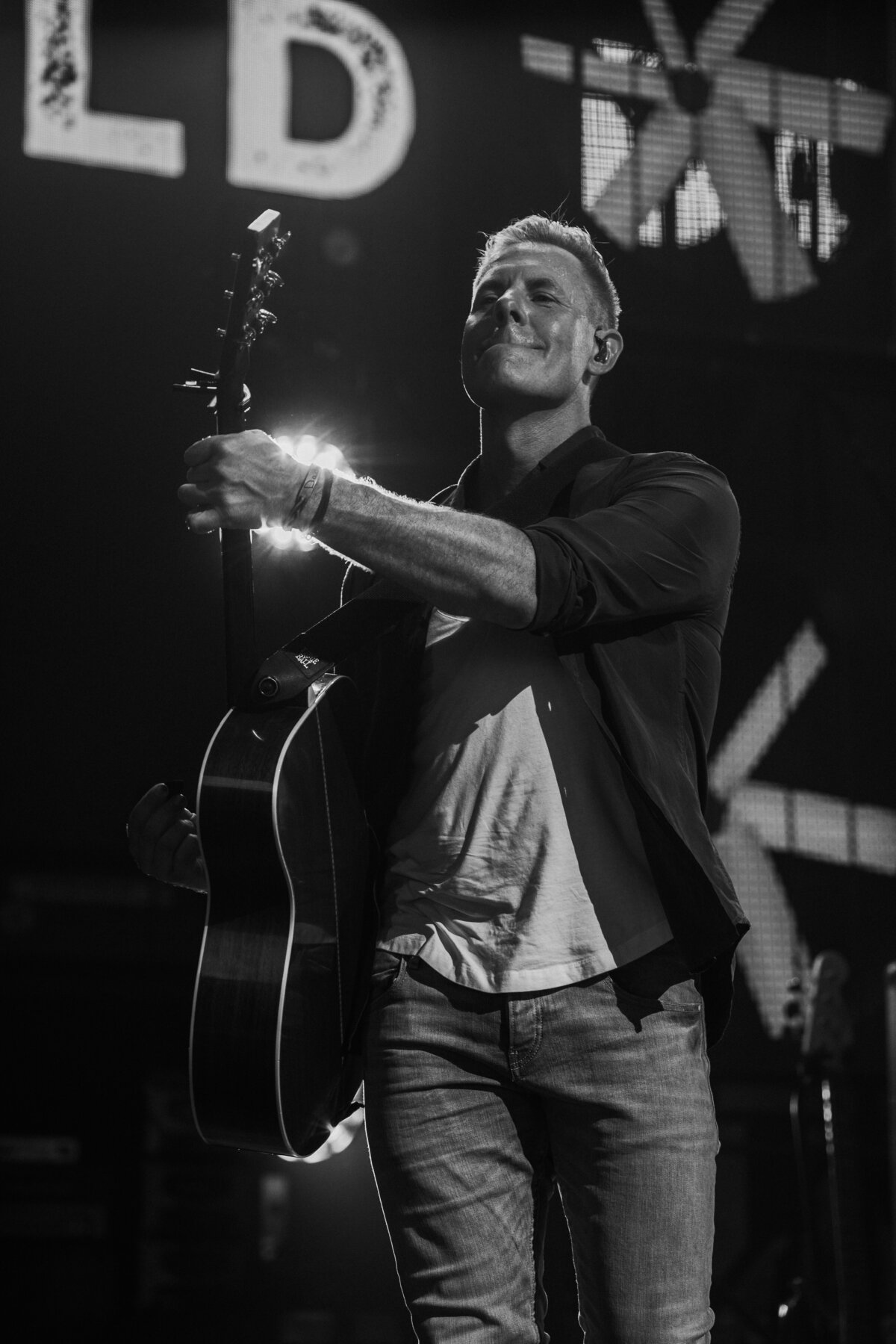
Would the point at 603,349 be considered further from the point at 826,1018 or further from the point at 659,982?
the point at 826,1018

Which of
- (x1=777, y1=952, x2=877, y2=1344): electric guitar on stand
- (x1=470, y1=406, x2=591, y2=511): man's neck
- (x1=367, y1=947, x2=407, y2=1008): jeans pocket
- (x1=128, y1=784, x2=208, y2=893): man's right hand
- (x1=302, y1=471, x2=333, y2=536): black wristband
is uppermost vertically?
(x1=470, y1=406, x2=591, y2=511): man's neck

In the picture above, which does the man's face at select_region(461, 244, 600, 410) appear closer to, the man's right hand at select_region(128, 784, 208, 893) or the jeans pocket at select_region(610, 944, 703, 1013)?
the man's right hand at select_region(128, 784, 208, 893)

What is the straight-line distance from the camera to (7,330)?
5879 millimetres

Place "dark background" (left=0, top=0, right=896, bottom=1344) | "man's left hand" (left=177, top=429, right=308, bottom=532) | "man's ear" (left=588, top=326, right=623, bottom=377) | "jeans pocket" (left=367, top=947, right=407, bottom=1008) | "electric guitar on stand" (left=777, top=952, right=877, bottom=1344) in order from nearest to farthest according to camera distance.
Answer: "man's left hand" (left=177, top=429, right=308, bottom=532)
"jeans pocket" (left=367, top=947, right=407, bottom=1008)
"man's ear" (left=588, top=326, right=623, bottom=377)
"electric guitar on stand" (left=777, top=952, right=877, bottom=1344)
"dark background" (left=0, top=0, right=896, bottom=1344)

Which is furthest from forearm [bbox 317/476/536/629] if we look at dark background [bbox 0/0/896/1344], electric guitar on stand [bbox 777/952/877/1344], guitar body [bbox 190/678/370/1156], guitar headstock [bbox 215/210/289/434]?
dark background [bbox 0/0/896/1344]

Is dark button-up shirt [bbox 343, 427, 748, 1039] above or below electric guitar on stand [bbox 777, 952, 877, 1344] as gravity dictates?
above

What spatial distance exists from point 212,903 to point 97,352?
4371 mm

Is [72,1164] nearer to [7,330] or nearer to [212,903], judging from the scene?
[7,330]

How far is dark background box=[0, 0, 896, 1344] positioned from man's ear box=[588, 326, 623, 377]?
324 cm

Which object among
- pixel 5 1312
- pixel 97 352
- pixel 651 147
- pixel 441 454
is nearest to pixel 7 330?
pixel 97 352

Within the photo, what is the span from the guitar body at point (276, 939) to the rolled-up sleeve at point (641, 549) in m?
0.39

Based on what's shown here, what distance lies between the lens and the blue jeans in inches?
70.4

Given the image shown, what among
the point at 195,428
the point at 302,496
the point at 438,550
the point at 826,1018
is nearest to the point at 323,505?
the point at 302,496

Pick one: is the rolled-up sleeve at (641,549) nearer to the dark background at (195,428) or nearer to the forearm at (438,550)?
the forearm at (438,550)
